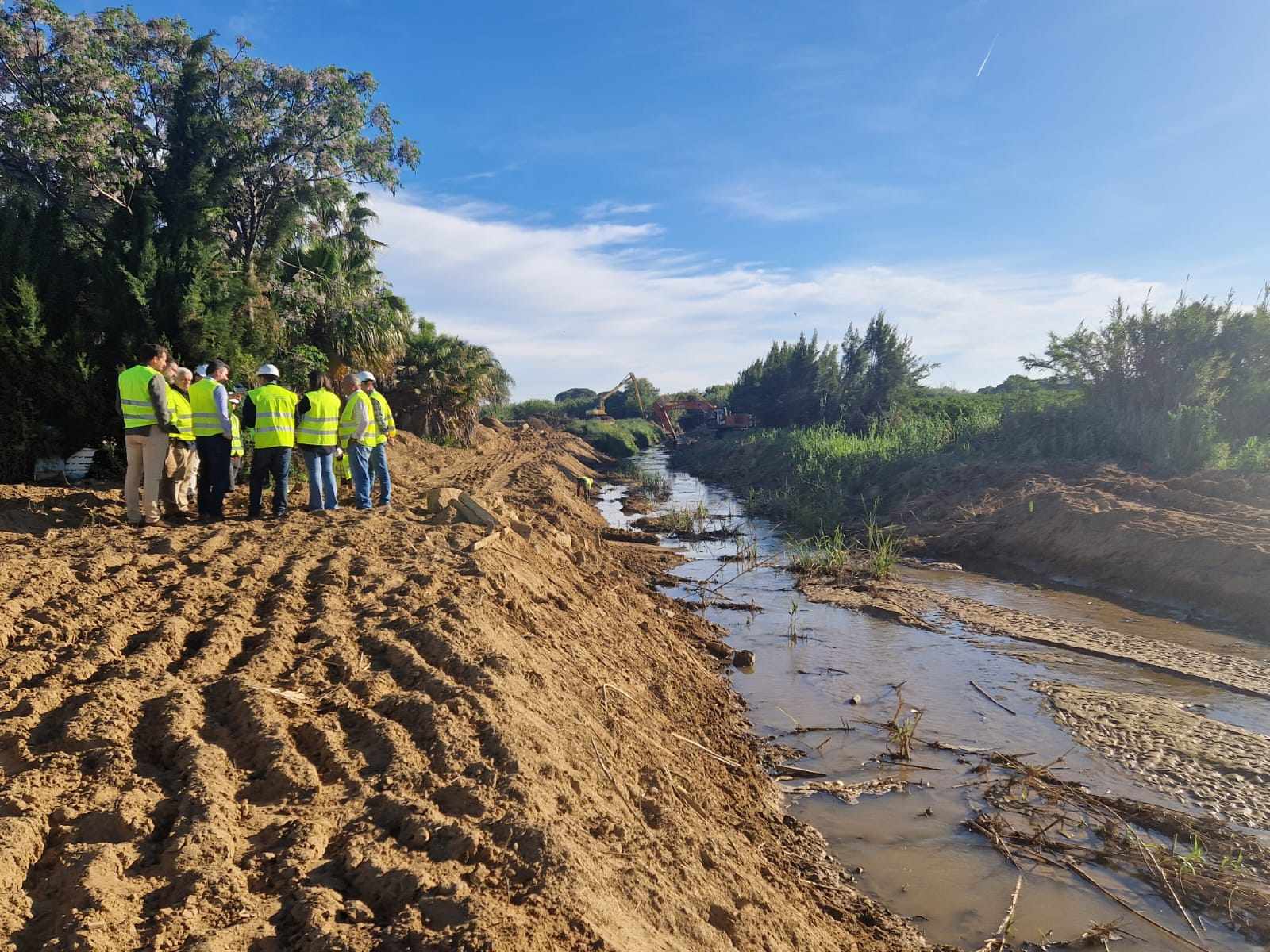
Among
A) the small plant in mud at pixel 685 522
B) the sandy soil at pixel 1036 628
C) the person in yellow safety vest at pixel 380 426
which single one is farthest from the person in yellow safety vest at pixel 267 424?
the small plant in mud at pixel 685 522

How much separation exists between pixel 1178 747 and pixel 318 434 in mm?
8263

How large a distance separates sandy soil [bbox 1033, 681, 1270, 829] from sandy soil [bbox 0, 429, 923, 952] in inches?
108

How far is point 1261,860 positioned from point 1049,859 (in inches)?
46.9

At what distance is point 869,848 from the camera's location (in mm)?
4336

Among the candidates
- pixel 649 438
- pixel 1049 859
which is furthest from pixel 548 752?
pixel 649 438

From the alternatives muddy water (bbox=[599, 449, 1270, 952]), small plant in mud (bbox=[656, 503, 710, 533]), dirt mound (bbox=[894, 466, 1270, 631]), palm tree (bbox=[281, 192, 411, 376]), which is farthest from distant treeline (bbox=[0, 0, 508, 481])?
dirt mound (bbox=[894, 466, 1270, 631])

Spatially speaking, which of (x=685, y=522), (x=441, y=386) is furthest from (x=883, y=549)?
(x=441, y=386)

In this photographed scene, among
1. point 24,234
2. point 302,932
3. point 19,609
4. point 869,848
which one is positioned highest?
point 24,234

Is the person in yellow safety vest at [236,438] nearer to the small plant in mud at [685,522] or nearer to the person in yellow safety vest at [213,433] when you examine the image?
the person in yellow safety vest at [213,433]

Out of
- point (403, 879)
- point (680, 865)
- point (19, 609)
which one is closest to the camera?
point (403, 879)

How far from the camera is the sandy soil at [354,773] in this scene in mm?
2309

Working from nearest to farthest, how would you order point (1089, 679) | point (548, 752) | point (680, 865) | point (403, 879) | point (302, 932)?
point (302, 932), point (403, 879), point (680, 865), point (548, 752), point (1089, 679)

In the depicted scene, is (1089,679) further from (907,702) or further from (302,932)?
(302,932)

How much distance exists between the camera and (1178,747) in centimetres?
549
